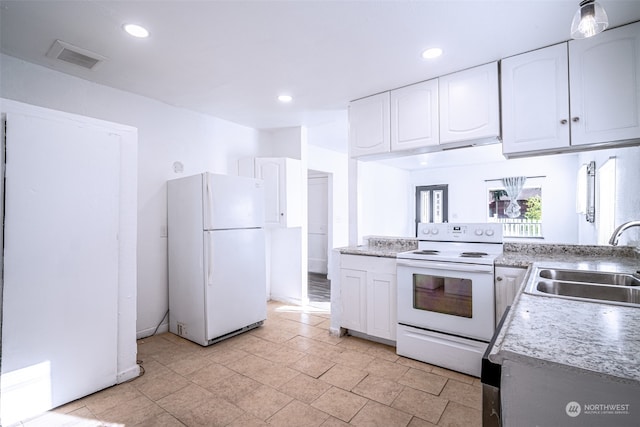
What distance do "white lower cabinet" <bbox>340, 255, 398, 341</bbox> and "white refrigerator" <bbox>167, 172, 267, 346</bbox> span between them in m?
0.99

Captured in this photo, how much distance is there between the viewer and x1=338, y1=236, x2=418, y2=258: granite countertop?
288cm

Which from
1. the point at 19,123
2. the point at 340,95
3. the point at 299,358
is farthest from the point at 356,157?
the point at 19,123

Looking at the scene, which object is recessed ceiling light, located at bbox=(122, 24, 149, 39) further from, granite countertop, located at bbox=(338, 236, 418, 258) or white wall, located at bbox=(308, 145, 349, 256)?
white wall, located at bbox=(308, 145, 349, 256)

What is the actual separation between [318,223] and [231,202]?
3.28 meters

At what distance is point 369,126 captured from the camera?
9.86 ft

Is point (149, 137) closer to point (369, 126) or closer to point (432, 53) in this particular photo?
point (369, 126)

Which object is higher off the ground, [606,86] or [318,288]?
[606,86]

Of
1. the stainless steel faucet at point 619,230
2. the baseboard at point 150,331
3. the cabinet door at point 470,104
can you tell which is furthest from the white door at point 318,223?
the stainless steel faucet at point 619,230

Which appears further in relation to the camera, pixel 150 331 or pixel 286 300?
pixel 286 300

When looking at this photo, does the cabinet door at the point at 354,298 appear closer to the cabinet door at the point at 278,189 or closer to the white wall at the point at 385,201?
the cabinet door at the point at 278,189

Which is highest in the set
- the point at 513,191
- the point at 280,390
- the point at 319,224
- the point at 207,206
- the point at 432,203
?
the point at 513,191

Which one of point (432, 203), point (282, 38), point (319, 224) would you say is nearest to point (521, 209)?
point (432, 203)

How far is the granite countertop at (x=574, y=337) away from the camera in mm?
656

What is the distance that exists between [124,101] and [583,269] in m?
3.85
